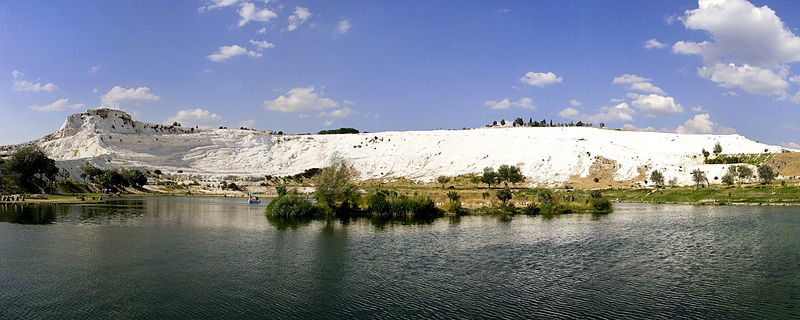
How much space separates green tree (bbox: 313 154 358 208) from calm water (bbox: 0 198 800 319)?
10.1 meters

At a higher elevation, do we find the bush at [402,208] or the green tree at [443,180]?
the green tree at [443,180]

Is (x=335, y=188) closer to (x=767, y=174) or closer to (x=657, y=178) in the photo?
(x=657, y=178)

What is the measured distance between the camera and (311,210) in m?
42.5

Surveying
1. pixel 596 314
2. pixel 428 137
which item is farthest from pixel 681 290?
pixel 428 137

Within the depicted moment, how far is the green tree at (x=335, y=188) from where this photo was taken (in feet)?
142

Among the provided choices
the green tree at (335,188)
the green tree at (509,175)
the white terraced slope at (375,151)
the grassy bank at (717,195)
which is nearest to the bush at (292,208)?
the green tree at (335,188)

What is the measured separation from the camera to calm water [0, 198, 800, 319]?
1455 cm

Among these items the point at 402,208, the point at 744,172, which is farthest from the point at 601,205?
the point at 744,172

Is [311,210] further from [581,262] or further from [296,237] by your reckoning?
[581,262]

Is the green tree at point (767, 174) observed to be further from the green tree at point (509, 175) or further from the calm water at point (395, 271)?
the calm water at point (395, 271)

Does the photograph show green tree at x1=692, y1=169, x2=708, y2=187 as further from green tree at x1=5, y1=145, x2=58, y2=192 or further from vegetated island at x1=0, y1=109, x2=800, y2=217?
green tree at x1=5, y1=145, x2=58, y2=192

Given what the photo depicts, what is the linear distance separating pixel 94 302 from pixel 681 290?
Answer: 18.9 meters

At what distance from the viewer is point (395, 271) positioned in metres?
19.2

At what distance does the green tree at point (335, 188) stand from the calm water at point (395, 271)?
10.1 metres
